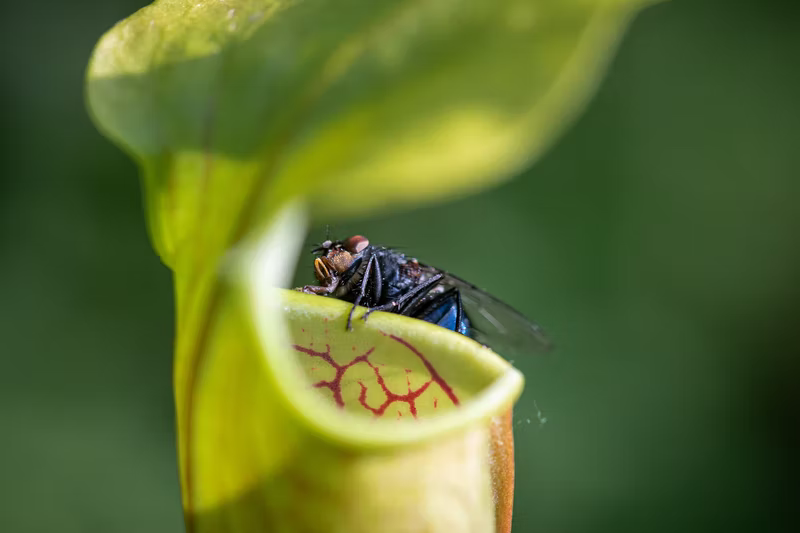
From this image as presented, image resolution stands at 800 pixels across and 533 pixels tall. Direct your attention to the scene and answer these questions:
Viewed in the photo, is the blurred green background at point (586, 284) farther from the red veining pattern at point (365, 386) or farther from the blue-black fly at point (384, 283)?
the red veining pattern at point (365, 386)

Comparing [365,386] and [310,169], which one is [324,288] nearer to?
[365,386]

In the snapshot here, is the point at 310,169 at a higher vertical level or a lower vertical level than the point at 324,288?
higher

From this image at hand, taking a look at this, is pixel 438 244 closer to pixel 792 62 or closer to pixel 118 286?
pixel 118 286

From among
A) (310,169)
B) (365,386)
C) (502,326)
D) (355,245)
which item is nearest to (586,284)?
(502,326)

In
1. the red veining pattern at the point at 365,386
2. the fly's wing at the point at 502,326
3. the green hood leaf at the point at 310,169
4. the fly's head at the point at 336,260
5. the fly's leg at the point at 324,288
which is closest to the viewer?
the green hood leaf at the point at 310,169

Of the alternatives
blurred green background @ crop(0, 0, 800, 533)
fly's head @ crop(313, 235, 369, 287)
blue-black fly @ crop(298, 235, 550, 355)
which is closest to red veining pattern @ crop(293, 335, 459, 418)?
blue-black fly @ crop(298, 235, 550, 355)

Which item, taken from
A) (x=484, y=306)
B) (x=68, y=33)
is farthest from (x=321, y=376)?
(x=68, y=33)

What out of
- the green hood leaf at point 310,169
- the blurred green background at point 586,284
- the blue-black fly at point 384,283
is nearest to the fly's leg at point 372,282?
the blue-black fly at point 384,283
